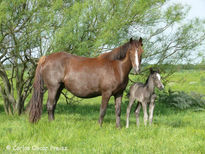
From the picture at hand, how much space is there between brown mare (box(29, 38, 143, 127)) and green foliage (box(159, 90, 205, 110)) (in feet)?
16.9

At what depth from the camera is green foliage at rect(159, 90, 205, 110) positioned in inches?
413

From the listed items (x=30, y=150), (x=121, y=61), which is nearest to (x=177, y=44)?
(x=121, y=61)

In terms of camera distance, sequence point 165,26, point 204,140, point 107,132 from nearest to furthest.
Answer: point 204,140
point 107,132
point 165,26

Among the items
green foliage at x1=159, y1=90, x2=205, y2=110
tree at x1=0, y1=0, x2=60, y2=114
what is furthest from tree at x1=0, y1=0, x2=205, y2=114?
green foliage at x1=159, y1=90, x2=205, y2=110

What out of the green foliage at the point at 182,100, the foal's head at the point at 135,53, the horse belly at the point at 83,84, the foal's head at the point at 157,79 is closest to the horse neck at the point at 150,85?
the foal's head at the point at 157,79

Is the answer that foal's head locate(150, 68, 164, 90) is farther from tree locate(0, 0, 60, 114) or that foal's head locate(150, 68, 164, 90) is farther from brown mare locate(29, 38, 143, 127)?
tree locate(0, 0, 60, 114)

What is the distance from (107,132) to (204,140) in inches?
77.8

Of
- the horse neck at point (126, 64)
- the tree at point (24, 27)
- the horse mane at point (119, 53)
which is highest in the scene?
the tree at point (24, 27)

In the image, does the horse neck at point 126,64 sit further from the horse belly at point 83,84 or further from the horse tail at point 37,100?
the horse tail at point 37,100

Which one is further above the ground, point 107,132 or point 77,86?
point 77,86

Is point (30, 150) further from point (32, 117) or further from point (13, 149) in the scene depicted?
point (32, 117)

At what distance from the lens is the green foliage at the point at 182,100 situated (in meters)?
10.5

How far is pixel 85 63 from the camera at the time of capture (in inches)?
244

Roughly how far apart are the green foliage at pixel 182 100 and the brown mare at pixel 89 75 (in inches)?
202
